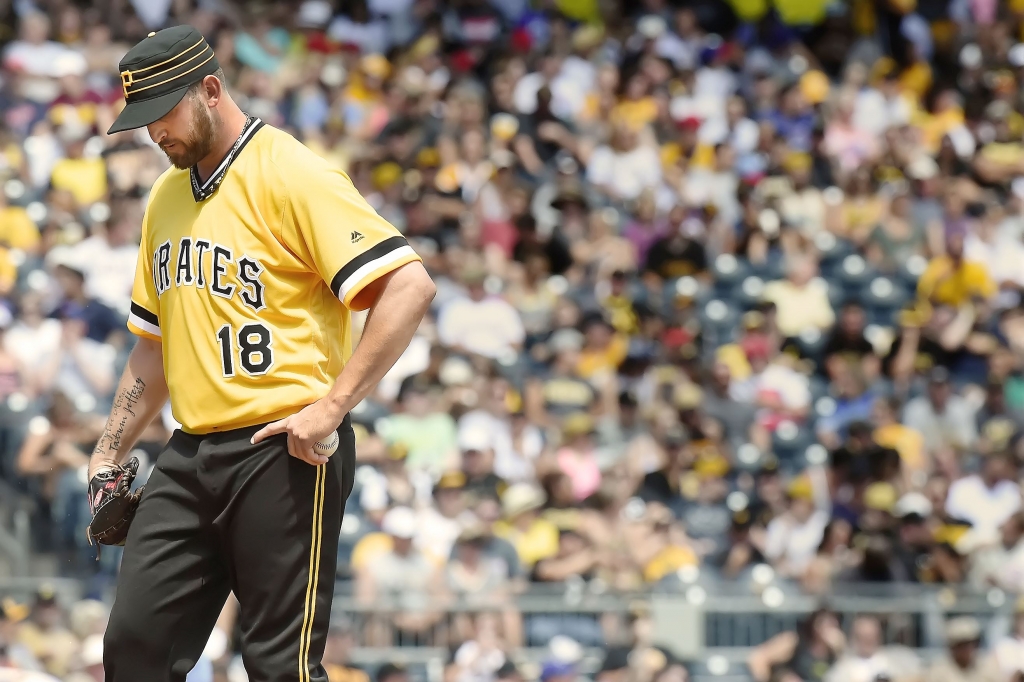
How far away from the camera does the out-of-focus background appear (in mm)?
9125

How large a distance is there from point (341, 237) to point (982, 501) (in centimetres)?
835

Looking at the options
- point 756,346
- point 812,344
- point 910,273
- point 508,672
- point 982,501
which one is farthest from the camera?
point 910,273

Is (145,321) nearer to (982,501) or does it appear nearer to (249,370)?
(249,370)

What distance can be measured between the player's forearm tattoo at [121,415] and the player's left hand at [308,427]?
0.63 m

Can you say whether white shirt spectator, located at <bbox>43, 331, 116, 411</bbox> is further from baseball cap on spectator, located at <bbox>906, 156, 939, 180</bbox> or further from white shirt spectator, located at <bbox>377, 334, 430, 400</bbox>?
baseball cap on spectator, located at <bbox>906, 156, 939, 180</bbox>

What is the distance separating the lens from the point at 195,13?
14.5 meters

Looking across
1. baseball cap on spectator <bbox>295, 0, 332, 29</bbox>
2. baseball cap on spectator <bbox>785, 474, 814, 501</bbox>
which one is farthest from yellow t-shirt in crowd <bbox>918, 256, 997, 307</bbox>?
baseball cap on spectator <bbox>295, 0, 332, 29</bbox>

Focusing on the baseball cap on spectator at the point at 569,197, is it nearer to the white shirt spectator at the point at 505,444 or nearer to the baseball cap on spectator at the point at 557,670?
the white shirt spectator at the point at 505,444

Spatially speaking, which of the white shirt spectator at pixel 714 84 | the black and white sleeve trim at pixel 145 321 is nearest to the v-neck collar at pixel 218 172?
the black and white sleeve trim at pixel 145 321

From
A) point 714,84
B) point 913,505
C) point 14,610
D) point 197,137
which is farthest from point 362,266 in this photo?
point 714,84

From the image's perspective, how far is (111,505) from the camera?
405cm

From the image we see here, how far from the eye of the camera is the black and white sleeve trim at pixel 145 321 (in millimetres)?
4211

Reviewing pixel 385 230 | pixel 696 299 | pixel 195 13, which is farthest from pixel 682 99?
pixel 385 230

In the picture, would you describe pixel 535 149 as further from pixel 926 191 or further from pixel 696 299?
pixel 926 191
